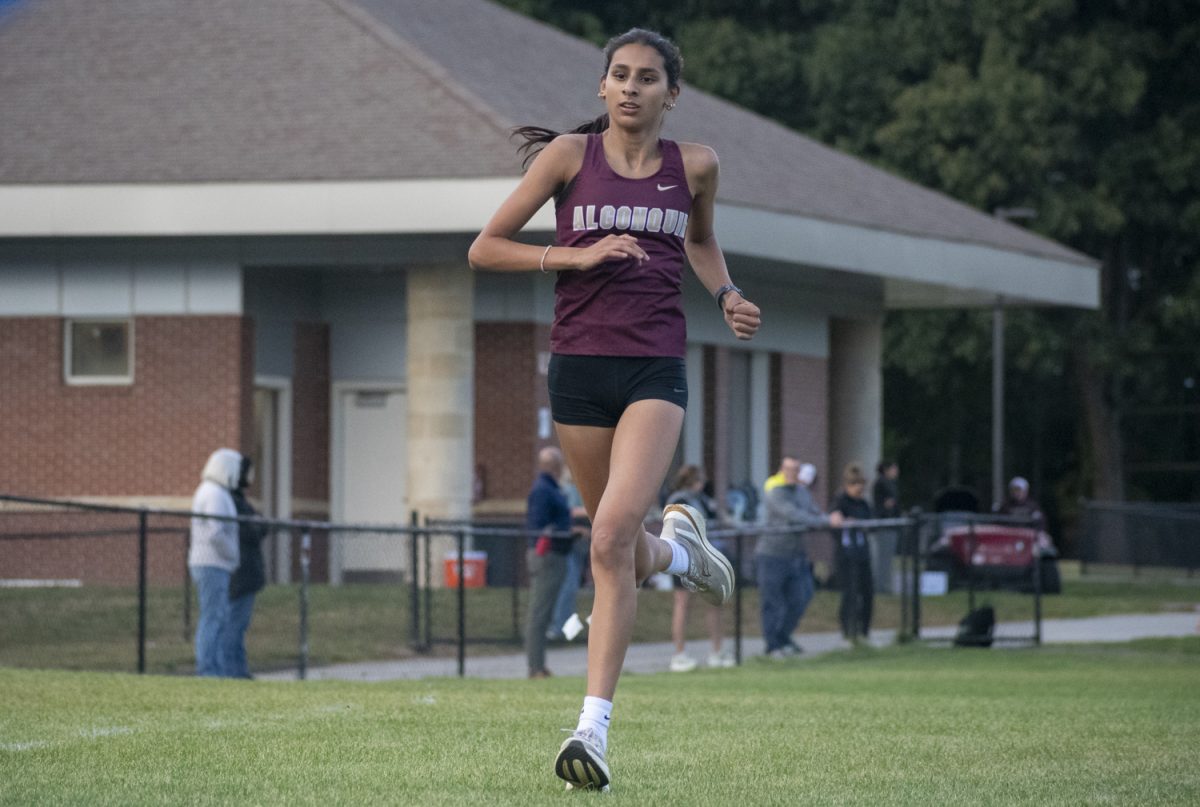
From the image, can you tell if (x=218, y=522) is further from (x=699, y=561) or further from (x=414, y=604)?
(x=699, y=561)

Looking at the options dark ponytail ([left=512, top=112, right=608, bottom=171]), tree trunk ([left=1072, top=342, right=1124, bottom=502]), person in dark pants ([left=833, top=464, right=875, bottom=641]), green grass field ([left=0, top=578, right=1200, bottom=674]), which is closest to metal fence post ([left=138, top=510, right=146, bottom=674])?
green grass field ([left=0, top=578, right=1200, bottom=674])

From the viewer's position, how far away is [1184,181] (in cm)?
4428

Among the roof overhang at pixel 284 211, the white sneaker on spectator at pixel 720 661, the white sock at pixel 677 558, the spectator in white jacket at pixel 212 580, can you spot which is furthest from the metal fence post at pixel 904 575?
the white sock at pixel 677 558

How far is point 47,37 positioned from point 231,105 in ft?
14.0

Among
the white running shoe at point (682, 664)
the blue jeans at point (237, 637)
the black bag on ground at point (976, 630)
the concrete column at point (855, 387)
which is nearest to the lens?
the blue jeans at point (237, 637)

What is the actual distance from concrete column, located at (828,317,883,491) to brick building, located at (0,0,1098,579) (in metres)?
4.73

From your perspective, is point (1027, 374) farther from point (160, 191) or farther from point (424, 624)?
point (424, 624)

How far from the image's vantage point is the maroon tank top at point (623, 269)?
6672 millimetres

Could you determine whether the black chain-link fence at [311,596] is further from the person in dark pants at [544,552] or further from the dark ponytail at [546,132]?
the dark ponytail at [546,132]

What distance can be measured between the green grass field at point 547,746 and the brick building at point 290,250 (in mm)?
14839

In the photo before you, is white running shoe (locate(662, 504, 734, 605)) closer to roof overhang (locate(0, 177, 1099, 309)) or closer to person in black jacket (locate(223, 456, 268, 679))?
person in black jacket (locate(223, 456, 268, 679))

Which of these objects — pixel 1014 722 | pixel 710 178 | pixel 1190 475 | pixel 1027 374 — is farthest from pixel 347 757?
pixel 1190 475

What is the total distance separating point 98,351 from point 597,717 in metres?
23.6

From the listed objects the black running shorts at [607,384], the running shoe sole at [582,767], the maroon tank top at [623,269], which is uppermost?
the maroon tank top at [623,269]
